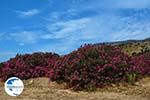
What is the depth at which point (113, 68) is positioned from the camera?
1831 cm

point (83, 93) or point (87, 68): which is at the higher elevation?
point (87, 68)

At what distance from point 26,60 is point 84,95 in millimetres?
5899

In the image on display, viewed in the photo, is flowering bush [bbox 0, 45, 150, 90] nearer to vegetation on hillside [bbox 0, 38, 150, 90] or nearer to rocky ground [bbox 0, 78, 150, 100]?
vegetation on hillside [bbox 0, 38, 150, 90]

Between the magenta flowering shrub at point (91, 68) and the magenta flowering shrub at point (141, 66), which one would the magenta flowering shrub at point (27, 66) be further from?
the magenta flowering shrub at point (141, 66)

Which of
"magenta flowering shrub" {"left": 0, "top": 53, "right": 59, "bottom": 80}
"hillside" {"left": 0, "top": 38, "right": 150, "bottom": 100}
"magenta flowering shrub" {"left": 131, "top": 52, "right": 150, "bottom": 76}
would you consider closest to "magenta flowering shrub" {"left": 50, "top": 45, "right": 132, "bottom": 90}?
"hillside" {"left": 0, "top": 38, "right": 150, "bottom": 100}

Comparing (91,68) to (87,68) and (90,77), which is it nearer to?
(87,68)

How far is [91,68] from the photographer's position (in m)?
18.4

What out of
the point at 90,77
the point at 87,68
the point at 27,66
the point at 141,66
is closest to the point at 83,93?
the point at 90,77

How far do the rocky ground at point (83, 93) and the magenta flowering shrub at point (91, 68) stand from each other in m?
0.43

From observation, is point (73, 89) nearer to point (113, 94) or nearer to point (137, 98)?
point (113, 94)

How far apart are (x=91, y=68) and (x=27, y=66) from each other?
3.90 metres

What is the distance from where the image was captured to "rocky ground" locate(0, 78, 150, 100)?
15688mm

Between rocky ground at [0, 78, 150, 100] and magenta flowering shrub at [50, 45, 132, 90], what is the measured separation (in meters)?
0.43

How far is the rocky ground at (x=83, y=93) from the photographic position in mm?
15688
